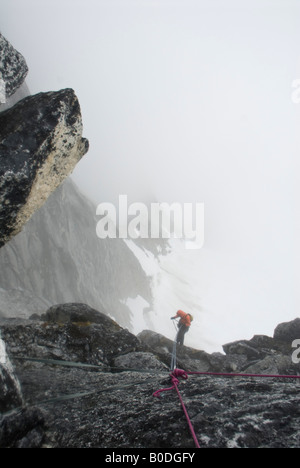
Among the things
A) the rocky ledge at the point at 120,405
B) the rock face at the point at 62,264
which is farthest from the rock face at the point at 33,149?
the rock face at the point at 62,264

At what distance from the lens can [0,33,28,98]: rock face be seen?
29.3ft

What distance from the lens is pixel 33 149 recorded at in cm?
821

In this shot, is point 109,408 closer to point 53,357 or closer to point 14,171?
point 53,357

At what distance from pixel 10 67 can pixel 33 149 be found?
3285 millimetres

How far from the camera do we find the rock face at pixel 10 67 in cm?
892

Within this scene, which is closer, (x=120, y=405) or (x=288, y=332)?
(x=120, y=405)

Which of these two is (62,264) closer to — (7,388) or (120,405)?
(7,388)

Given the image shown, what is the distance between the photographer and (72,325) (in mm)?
13328

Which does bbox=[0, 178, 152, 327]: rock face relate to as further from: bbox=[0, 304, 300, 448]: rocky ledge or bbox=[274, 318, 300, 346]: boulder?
bbox=[274, 318, 300, 346]: boulder

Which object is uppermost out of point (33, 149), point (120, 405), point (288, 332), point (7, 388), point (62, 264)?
point (62, 264)

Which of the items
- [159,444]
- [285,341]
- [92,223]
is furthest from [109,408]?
[92,223]

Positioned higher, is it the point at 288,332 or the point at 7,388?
the point at 288,332

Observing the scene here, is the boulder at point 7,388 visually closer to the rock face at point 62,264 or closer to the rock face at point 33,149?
the rock face at point 33,149

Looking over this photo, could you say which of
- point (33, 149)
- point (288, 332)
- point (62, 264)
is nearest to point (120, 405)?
point (33, 149)
